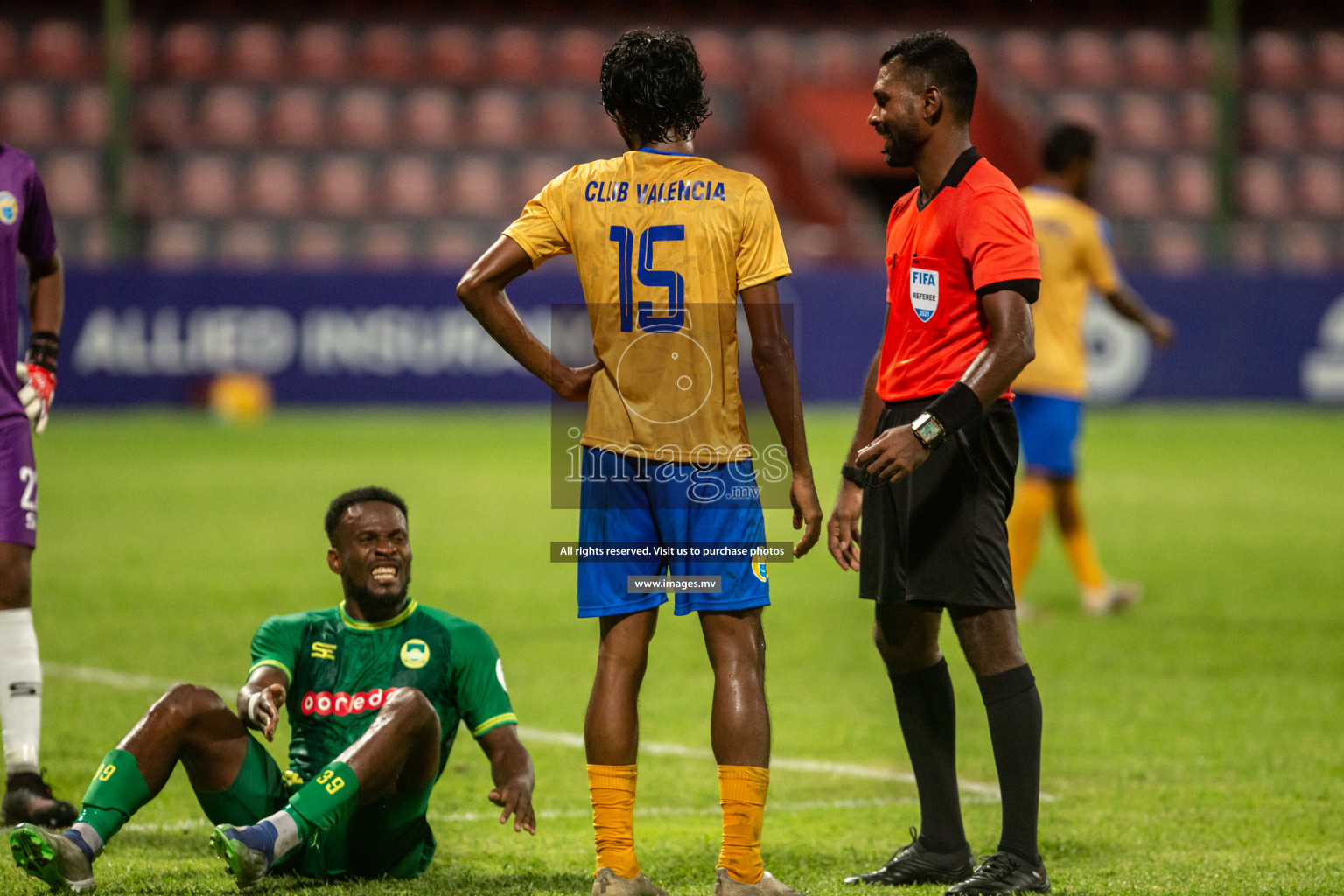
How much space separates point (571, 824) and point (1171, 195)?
22.8m

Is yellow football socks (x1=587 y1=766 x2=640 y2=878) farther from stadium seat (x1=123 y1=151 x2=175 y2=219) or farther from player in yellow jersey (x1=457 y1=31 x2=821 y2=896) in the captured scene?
stadium seat (x1=123 y1=151 x2=175 y2=219)

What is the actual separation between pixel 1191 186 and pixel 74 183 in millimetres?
16896

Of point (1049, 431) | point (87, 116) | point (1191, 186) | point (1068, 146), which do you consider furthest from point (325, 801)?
point (1191, 186)

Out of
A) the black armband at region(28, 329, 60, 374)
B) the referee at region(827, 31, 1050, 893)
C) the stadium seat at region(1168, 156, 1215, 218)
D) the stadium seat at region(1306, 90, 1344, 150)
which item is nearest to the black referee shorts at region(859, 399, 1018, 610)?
the referee at region(827, 31, 1050, 893)

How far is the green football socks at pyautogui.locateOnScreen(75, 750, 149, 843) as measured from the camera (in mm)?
3912

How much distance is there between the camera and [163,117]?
80.5ft

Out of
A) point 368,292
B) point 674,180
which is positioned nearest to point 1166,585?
point 674,180

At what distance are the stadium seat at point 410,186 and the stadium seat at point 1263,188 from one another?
12.4 m

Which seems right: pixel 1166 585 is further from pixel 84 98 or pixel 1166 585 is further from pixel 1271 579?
pixel 84 98

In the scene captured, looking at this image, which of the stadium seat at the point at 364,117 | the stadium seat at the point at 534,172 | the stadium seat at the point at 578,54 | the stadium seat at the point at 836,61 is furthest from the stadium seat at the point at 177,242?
the stadium seat at the point at 836,61

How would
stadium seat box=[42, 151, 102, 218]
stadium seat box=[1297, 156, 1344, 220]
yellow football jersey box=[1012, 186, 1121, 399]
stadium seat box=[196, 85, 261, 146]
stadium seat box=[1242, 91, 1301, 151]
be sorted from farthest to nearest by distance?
stadium seat box=[1242, 91, 1301, 151], stadium seat box=[1297, 156, 1344, 220], stadium seat box=[196, 85, 261, 146], stadium seat box=[42, 151, 102, 218], yellow football jersey box=[1012, 186, 1121, 399]

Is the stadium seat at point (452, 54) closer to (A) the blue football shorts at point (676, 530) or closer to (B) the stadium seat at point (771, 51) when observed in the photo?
(B) the stadium seat at point (771, 51)

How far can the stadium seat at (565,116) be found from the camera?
25047mm

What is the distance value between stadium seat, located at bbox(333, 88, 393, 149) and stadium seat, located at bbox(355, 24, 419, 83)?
0.35 m
